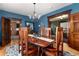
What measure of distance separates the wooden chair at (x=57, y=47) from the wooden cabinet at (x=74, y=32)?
18 centimetres

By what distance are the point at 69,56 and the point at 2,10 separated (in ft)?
5.09

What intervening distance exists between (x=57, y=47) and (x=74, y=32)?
0.44 meters

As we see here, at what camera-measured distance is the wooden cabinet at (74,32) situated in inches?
63.1

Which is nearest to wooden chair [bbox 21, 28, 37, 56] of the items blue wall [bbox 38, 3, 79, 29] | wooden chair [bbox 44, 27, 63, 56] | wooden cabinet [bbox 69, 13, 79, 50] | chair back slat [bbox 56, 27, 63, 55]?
wooden chair [bbox 44, 27, 63, 56]

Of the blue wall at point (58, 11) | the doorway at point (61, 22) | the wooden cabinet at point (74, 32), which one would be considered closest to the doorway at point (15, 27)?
the blue wall at point (58, 11)

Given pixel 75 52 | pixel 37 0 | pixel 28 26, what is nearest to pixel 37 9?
pixel 37 0

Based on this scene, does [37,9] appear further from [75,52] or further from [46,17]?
[75,52]

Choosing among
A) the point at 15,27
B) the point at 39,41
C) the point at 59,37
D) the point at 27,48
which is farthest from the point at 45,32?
the point at 15,27

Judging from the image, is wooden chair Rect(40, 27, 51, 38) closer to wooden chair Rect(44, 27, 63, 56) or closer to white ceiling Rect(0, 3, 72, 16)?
wooden chair Rect(44, 27, 63, 56)

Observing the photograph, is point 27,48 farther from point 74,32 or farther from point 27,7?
point 74,32

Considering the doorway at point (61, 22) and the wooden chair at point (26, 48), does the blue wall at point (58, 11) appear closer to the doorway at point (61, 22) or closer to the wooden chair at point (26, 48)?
the doorway at point (61, 22)

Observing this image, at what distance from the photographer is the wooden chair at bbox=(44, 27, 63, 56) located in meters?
1.66

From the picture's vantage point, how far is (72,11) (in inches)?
62.5

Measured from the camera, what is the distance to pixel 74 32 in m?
1.62
